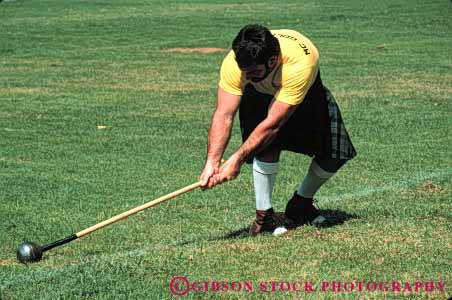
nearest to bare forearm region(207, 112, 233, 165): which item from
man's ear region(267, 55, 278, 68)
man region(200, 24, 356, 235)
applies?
man region(200, 24, 356, 235)

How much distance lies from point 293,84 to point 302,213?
123 centimetres

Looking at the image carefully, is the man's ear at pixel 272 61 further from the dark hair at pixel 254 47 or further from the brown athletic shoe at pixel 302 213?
the brown athletic shoe at pixel 302 213

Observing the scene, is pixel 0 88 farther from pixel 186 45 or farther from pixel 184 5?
pixel 184 5

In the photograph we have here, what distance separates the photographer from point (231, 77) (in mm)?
6570

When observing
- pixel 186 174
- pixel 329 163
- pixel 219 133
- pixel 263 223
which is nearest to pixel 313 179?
pixel 329 163

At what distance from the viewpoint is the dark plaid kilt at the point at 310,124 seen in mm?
6848

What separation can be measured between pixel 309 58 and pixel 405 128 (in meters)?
5.26

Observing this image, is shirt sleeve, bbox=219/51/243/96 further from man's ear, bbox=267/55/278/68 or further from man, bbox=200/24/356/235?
man's ear, bbox=267/55/278/68

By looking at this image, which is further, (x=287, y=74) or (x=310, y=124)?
(x=310, y=124)

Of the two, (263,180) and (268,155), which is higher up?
(268,155)

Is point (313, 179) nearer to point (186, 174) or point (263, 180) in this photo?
point (263, 180)

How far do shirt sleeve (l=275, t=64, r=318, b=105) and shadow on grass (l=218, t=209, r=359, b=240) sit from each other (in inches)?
42.5

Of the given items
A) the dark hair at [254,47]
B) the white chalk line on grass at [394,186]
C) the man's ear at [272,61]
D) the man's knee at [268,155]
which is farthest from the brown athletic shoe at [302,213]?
the dark hair at [254,47]

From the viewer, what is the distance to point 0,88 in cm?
1506
